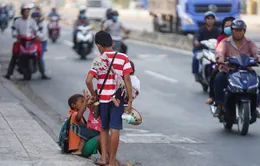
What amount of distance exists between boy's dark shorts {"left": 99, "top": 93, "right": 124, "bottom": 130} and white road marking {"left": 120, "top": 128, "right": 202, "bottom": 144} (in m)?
2.45

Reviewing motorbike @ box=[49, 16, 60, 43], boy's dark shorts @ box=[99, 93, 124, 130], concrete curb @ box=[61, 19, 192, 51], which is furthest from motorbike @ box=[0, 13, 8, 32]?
boy's dark shorts @ box=[99, 93, 124, 130]

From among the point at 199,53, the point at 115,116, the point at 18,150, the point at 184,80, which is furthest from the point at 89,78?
the point at 184,80

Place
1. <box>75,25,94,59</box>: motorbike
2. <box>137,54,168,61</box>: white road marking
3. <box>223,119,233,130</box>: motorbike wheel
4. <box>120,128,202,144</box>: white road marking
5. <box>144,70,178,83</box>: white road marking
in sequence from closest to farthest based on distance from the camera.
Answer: <box>120,128,202,144</box>: white road marking
<box>223,119,233,130</box>: motorbike wheel
<box>144,70,178,83</box>: white road marking
<box>75,25,94,59</box>: motorbike
<box>137,54,168,61</box>: white road marking

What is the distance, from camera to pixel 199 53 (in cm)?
1898

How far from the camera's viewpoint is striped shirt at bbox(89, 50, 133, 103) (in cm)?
947

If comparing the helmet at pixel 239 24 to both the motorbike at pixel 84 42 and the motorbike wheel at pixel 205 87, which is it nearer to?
the motorbike wheel at pixel 205 87

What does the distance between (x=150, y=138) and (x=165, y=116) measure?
9.23ft

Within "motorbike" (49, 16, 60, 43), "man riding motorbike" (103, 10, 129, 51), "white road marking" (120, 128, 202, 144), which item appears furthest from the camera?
"motorbike" (49, 16, 60, 43)

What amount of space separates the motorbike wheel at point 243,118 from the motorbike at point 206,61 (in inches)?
158

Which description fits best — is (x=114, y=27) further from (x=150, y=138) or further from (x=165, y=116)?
(x=150, y=138)

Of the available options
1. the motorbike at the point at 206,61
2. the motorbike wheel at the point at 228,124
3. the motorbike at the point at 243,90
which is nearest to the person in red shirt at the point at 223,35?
the motorbike wheel at the point at 228,124

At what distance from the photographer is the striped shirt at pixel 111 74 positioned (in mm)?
9469

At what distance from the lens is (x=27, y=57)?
21.4m

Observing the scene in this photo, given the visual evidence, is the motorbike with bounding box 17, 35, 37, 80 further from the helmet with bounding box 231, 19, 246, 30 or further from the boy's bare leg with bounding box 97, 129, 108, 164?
the boy's bare leg with bounding box 97, 129, 108, 164
